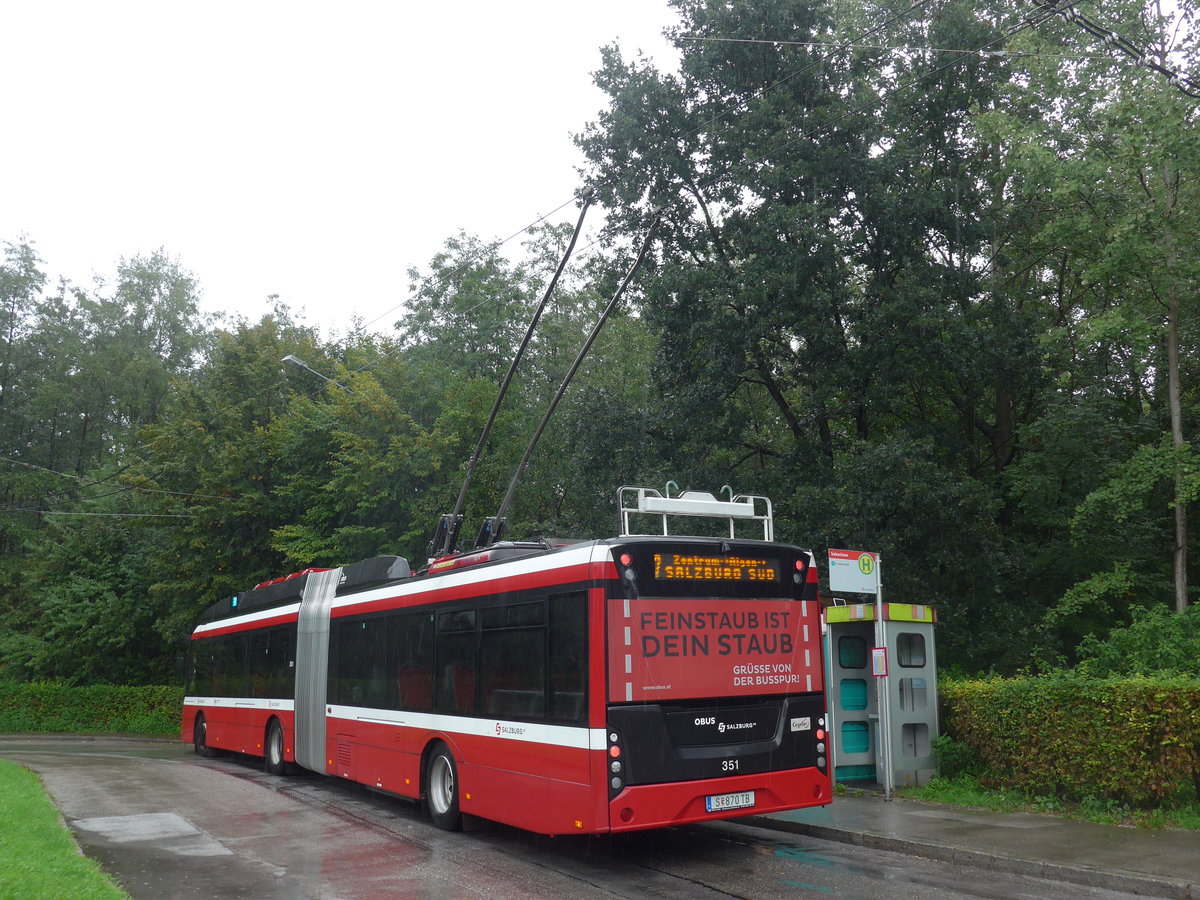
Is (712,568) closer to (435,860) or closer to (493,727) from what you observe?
(493,727)

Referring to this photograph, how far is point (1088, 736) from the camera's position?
10.9 m

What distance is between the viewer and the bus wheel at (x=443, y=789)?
36.1 ft

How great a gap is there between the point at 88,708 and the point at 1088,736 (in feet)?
118

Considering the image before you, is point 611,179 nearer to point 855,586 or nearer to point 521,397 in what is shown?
point 521,397

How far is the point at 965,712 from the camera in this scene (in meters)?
12.8

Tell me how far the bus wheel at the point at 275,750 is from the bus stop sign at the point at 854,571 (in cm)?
1035

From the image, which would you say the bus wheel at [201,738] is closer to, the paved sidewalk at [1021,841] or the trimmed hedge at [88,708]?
the trimmed hedge at [88,708]

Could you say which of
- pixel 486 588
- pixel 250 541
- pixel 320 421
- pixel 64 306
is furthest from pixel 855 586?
pixel 64 306

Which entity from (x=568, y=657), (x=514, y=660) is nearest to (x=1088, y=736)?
(x=568, y=657)

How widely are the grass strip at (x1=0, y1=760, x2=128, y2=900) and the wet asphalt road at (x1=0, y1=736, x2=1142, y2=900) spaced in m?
0.39

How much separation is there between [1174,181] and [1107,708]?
38.1 ft

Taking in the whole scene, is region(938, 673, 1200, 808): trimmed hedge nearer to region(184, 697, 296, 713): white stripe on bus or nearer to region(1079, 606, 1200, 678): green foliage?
region(1079, 606, 1200, 678): green foliage

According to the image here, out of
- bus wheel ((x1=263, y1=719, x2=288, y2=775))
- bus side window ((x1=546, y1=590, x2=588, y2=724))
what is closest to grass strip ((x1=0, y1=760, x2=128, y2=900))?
bus side window ((x1=546, y1=590, x2=588, y2=724))

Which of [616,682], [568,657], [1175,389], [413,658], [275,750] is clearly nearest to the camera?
[616,682]
